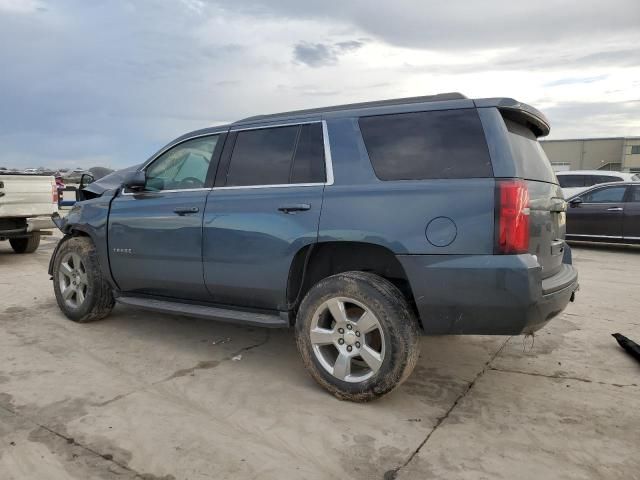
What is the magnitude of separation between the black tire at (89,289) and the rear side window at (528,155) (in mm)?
3844

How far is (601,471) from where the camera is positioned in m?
2.71

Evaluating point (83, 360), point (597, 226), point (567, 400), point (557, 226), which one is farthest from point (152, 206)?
point (597, 226)

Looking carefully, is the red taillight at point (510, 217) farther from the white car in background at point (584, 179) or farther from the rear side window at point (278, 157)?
the white car in background at point (584, 179)

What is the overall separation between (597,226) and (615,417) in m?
8.71

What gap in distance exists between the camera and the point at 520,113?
347 cm

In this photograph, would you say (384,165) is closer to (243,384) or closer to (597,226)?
(243,384)

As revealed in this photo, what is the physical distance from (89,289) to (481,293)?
376 cm

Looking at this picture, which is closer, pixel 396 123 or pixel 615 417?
pixel 615 417

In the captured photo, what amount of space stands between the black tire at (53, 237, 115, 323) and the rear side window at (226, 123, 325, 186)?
1.84 m

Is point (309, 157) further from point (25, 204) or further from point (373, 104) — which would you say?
point (25, 204)

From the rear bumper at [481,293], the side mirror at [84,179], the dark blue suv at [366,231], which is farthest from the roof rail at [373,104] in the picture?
the side mirror at [84,179]

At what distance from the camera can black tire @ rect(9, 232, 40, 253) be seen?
9.72 metres

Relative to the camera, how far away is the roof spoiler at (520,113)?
330cm

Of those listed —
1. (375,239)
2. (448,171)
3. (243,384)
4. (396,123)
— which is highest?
(396,123)
